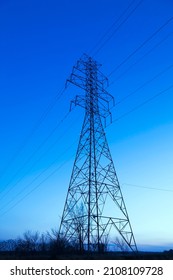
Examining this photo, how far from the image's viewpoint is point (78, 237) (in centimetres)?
2395

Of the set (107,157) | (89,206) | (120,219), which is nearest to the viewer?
(89,206)

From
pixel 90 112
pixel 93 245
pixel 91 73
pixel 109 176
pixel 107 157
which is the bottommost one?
pixel 93 245

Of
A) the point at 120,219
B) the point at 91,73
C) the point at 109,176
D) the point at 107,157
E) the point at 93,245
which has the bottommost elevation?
the point at 93,245
